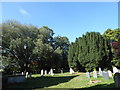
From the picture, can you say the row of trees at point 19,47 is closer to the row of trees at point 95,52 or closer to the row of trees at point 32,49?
the row of trees at point 32,49

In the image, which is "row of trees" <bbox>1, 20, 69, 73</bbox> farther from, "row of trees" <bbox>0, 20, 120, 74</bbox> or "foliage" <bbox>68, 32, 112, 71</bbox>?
"foliage" <bbox>68, 32, 112, 71</bbox>

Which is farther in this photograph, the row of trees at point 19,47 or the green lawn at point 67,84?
the row of trees at point 19,47

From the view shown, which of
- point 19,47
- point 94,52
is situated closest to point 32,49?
point 19,47

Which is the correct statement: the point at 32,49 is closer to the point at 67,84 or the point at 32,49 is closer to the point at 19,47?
the point at 19,47

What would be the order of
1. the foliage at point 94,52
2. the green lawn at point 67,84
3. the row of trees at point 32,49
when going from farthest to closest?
the foliage at point 94,52 → the row of trees at point 32,49 → the green lawn at point 67,84

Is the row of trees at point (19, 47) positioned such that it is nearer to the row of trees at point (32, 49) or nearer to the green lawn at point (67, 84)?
the row of trees at point (32, 49)

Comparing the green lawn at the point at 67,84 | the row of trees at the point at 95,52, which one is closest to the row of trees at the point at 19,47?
the row of trees at the point at 95,52

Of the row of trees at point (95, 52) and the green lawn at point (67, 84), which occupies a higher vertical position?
the row of trees at point (95, 52)

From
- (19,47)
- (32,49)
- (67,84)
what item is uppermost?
(19,47)

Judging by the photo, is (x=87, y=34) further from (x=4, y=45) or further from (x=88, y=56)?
(x=4, y=45)

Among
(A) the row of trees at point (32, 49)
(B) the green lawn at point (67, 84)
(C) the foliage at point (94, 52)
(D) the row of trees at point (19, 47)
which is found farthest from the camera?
(C) the foliage at point (94, 52)

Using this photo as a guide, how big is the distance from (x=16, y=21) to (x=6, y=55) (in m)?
6.50

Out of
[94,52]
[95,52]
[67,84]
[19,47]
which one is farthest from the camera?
[94,52]

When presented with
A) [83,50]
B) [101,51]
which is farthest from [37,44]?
[101,51]
